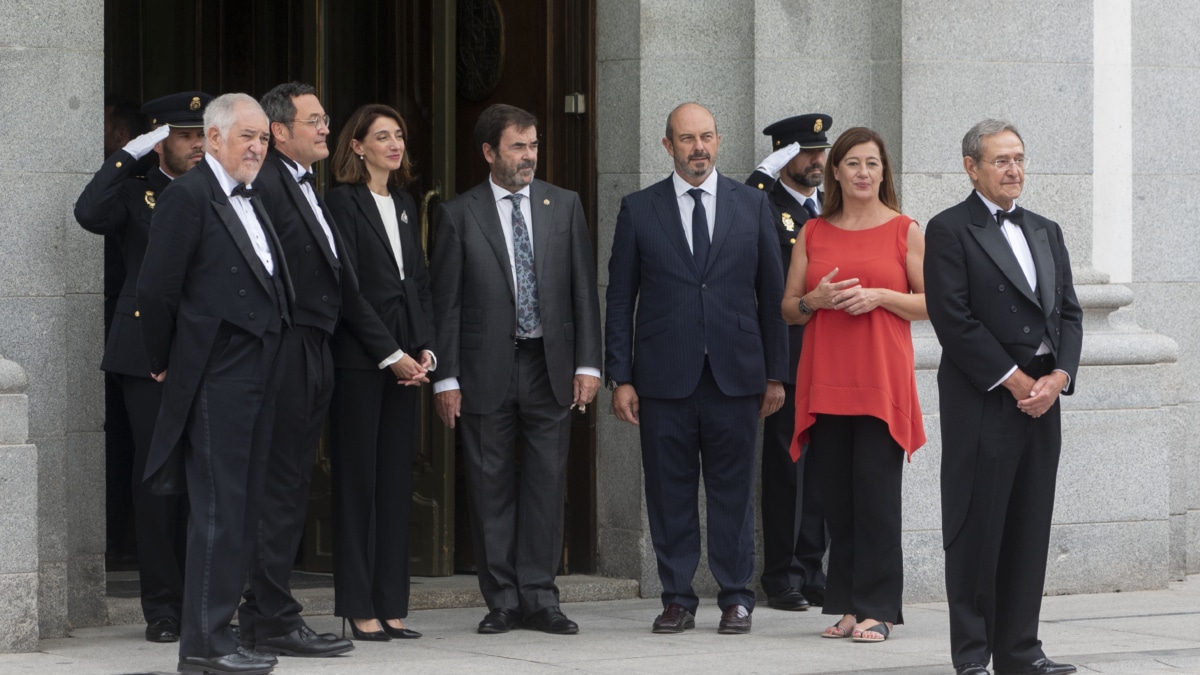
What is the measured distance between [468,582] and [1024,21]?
154 inches

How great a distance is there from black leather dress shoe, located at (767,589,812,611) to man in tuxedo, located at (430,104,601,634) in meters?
1.28

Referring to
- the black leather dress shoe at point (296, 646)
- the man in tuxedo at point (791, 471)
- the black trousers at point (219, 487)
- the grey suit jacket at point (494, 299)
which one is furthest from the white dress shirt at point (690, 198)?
the black leather dress shoe at point (296, 646)

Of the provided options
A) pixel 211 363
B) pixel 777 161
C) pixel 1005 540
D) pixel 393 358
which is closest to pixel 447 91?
pixel 777 161

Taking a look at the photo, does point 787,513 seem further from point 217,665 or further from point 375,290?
point 217,665

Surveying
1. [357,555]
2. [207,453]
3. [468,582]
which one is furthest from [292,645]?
[468,582]

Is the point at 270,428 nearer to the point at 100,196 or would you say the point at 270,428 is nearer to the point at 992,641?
the point at 100,196

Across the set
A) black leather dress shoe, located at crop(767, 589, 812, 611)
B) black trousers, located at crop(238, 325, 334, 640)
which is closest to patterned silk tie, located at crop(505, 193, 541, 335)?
black trousers, located at crop(238, 325, 334, 640)

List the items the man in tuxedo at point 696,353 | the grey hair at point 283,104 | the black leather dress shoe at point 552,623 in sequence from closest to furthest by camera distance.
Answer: the grey hair at point 283,104 → the black leather dress shoe at point 552,623 → the man in tuxedo at point 696,353

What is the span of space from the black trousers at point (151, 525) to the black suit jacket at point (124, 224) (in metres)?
0.11

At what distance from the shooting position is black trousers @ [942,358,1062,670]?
21.5 ft

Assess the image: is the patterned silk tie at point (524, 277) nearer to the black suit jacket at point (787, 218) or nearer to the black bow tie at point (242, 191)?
the black suit jacket at point (787, 218)

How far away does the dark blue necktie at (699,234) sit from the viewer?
802 cm

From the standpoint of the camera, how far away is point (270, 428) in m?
6.72

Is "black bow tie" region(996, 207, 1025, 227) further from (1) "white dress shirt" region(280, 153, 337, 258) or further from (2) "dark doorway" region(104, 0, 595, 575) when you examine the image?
(2) "dark doorway" region(104, 0, 595, 575)
